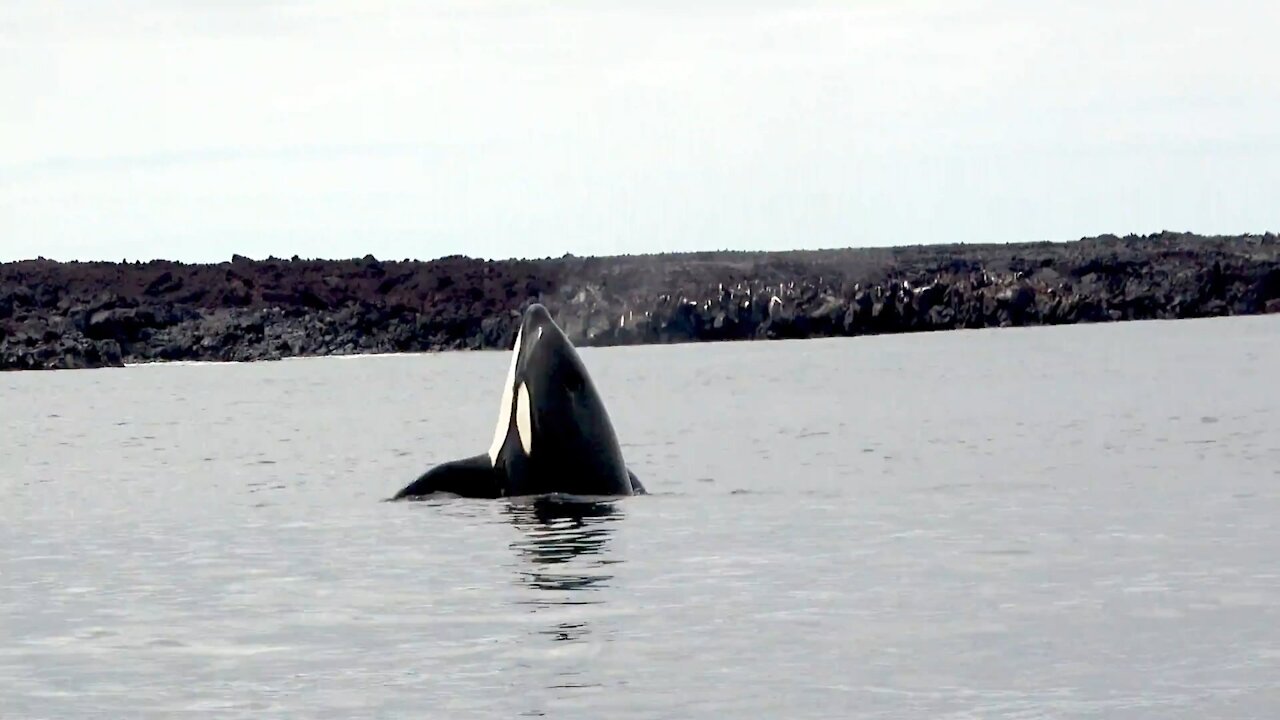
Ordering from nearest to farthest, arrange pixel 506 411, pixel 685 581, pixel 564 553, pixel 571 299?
pixel 685 581
pixel 564 553
pixel 506 411
pixel 571 299

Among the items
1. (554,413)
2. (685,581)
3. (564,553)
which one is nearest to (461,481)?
(554,413)

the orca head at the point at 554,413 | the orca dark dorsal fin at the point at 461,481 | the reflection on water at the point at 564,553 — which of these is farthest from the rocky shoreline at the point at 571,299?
the reflection on water at the point at 564,553

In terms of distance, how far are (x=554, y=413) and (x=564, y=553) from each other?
2754 millimetres

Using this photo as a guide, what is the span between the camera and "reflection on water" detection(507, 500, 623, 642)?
15.0 metres

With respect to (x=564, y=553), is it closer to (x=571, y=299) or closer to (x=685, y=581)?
(x=685, y=581)

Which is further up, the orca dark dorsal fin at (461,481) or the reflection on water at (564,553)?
the orca dark dorsal fin at (461,481)

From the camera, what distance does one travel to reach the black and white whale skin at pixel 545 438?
799 inches

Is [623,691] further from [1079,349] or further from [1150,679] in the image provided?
[1079,349]

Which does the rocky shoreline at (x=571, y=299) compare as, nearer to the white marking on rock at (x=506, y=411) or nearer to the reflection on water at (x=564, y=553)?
the white marking on rock at (x=506, y=411)

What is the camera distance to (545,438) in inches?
803

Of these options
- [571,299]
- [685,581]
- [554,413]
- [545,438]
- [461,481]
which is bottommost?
[685,581]

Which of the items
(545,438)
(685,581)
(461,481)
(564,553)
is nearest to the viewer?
(685,581)

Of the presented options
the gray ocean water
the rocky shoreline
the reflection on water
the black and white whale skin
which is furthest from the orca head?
the rocky shoreline

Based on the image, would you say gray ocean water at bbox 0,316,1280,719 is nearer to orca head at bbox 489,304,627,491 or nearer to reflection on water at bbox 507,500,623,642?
reflection on water at bbox 507,500,623,642
